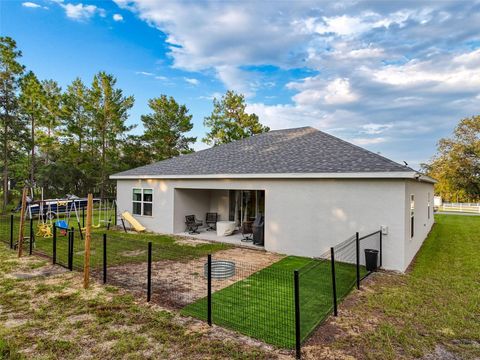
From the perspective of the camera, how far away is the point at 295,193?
9414mm

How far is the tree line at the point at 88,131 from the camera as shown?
22094 mm

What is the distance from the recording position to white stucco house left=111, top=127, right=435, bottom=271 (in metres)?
7.87

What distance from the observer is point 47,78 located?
3152cm

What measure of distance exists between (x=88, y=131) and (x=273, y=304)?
101ft

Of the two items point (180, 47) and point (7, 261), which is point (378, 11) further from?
point (7, 261)

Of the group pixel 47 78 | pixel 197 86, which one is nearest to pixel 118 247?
pixel 197 86

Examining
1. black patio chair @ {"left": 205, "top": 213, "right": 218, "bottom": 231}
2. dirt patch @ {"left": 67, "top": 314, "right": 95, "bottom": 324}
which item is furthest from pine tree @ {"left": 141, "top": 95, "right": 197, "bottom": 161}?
dirt patch @ {"left": 67, "top": 314, "right": 95, "bottom": 324}

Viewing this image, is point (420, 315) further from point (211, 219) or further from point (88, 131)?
point (88, 131)

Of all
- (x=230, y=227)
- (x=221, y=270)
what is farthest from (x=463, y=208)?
(x=221, y=270)

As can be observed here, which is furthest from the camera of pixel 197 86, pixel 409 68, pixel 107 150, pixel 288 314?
pixel 107 150

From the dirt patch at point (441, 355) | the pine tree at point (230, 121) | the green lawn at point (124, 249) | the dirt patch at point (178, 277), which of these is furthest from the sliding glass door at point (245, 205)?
the pine tree at point (230, 121)

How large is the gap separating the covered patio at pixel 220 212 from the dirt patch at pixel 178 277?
99.4 inches

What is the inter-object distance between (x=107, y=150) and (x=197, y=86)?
14.3m

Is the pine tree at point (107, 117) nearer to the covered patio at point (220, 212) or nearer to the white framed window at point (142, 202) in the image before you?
the white framed window at point (142, 202)
